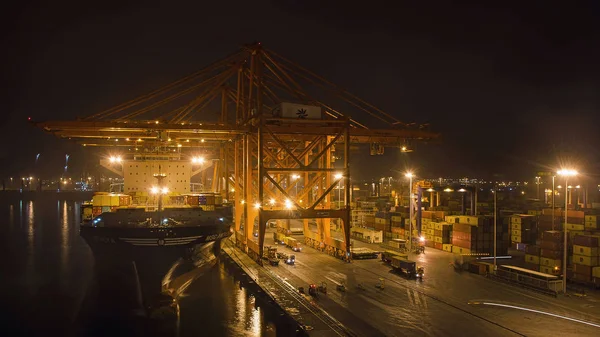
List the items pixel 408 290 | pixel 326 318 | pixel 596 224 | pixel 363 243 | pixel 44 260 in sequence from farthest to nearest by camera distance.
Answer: pixel 363 243
pixel 44 260
pixel 596 224
pixel 408 290
pixel 326 318

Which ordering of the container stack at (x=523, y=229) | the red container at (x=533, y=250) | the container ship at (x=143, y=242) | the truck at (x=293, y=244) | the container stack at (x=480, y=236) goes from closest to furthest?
the container ship at (x=143, y=242)
the red container at (x=533, y=250)
the container stack at (x=480, y=236)
the truck at (x=293, y=244)
the container stack at (x=523, y=229)

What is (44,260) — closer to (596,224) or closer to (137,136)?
(137,136)

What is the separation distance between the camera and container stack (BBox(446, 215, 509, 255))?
1231 inches

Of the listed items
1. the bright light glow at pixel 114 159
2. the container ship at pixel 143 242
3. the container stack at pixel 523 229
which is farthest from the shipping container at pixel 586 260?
A: the bright light glow at pixel 114 159

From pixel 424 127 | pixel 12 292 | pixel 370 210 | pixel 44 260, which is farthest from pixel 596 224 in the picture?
pixel 44 260

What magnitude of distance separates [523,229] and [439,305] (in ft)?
68.9

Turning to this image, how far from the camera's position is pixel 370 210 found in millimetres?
52969

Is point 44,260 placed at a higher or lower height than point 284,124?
lower

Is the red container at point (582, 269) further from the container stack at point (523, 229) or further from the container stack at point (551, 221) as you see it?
the container stack at point (523, 229)

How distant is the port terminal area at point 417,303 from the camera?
15.0m

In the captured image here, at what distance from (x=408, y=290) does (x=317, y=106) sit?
13798 mm

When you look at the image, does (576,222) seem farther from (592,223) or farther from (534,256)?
(534,256)

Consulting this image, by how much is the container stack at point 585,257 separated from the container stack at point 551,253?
857 millimetres

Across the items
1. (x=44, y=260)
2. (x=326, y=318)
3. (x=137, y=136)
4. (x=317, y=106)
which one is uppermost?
(x=317, y=106)
